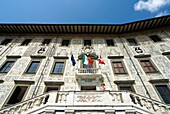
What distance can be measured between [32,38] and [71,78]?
8.21 metres

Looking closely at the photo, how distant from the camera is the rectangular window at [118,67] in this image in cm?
1038

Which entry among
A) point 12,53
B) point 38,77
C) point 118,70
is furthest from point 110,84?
point 12,53

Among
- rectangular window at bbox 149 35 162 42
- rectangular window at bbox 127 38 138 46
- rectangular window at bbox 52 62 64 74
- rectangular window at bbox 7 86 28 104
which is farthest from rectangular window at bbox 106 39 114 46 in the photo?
rectangular window at bbox 7 86 28 104

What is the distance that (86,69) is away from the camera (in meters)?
9.97

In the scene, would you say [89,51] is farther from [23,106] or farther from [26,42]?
[23,106]

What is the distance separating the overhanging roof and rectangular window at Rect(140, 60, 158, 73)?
17.5 ft

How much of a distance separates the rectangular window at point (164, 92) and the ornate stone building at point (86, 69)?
6 cm

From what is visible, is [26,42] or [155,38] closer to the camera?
[155,38]

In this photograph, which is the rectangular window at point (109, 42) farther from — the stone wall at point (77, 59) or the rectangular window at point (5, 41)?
the rectangular window at point (5, 41)

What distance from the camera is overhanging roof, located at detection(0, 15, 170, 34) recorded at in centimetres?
1434

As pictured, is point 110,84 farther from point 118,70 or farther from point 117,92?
point 117,92

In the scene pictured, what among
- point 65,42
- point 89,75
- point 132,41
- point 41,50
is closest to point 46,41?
point 41,50

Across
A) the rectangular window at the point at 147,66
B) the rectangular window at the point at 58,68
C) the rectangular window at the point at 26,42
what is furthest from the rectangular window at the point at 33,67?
the rectangular window at the point at 147,66

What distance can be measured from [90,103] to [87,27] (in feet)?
35.1
